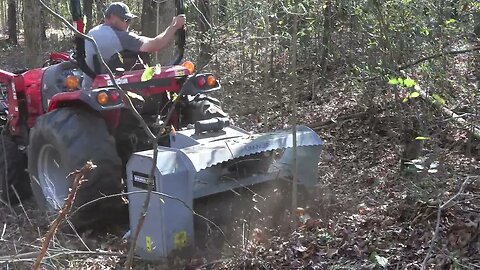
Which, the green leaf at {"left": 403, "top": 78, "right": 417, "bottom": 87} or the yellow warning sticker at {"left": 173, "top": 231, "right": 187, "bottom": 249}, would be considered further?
the yellow warning sticker at {"left": 173, "top": 231, "right": 187, "bottom": 249}

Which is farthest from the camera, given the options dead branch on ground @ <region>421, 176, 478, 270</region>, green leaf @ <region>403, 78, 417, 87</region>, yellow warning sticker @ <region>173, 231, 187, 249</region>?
yellow warning sticker @ <region>173, 231, 187, 249</region>

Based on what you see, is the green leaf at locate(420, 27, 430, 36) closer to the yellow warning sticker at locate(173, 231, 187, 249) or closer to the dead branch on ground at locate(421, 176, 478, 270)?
the dead branch on ground at locate(421, 176, 478, 270)

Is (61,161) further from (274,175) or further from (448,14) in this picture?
(448,14)

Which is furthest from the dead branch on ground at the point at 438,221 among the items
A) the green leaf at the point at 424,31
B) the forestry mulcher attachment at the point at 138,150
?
the green leaf at the point at 424,31

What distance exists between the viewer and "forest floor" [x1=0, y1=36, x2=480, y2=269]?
3.90 meters

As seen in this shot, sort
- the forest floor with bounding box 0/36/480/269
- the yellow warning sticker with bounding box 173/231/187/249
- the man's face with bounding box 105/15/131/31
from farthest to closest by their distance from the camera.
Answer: the man's face with bounding box 105/15/131/31 < the yellow warning sticker with bounding box 173/231/187/249 < the forest floor with bounding box 0/36/480/269

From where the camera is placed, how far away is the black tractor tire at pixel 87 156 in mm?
5215

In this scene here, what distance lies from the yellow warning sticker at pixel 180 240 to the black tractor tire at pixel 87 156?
861mm

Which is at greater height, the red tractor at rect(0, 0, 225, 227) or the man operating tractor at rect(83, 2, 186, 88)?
the man operating tractor at rect(83, 2, 186, 88)

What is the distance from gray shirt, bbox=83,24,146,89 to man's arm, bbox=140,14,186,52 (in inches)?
3.1

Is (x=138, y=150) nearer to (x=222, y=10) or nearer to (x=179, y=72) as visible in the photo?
(x=179, y=72)

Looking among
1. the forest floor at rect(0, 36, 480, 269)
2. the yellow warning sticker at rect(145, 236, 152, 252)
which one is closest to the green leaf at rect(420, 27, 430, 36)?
the forest floor at rect(0, 36, 480, 269)

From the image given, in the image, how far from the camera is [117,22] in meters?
5.82

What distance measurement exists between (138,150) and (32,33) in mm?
8185
